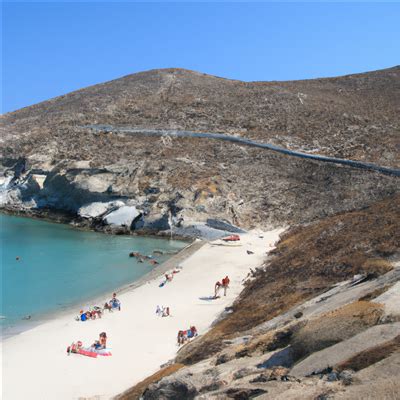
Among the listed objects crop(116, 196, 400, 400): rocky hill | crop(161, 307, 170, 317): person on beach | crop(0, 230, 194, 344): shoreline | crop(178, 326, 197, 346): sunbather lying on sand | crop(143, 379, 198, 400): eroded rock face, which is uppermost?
crop(116, 196, 400, 400): rocky hill

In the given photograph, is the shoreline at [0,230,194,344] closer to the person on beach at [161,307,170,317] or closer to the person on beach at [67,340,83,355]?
the person on beach at [67,340,83,355]

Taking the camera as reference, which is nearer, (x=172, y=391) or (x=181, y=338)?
(x=172, y=391)

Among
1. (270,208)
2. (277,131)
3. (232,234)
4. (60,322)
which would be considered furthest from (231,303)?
(277,131)

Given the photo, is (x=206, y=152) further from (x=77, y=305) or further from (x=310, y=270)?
(x=310, y=270)

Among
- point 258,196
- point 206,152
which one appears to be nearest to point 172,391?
point 258,196

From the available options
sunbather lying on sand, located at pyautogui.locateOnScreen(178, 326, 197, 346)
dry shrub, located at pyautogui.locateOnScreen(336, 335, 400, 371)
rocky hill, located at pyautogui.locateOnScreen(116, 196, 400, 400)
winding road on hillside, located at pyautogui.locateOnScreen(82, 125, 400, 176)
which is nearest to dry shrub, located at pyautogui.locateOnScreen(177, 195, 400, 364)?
rocky hill, located at pyautogui.locateOnScreen(116, 196, 400, 400)

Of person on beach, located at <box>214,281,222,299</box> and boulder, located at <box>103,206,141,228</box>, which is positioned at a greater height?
boulder, located at <box>103,206,141,228</box>

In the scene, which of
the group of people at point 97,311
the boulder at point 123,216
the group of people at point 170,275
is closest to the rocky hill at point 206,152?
the boulder at point 123,216
